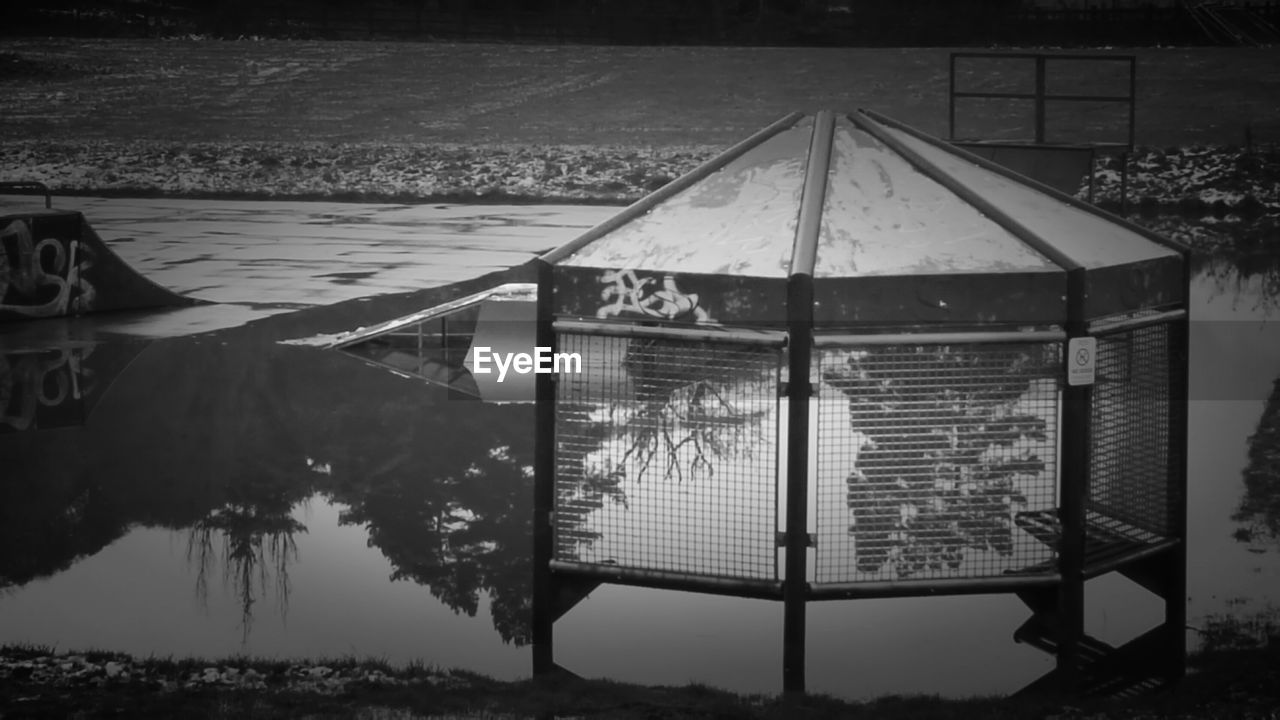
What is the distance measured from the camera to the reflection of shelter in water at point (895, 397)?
6.32m

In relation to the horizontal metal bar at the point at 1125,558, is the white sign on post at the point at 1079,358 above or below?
above

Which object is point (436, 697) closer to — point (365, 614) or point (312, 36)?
point (365, 614)

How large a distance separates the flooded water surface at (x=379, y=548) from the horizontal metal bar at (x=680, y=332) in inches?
39.9

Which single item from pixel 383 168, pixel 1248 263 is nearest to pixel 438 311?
pixel 1248 263

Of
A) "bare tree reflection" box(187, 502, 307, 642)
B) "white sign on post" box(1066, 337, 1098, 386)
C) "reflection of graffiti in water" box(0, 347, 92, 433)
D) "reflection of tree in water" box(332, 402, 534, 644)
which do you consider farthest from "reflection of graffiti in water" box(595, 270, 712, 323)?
"reflection of graffiti in water" box(0, 347, 92, 433)

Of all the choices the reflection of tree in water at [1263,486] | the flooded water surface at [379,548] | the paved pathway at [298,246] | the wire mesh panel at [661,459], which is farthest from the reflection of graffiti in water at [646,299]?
the paved pathway at [298,246]

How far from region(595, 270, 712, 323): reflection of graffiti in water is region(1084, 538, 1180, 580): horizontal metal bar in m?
2.06

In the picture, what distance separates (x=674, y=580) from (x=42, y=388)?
8462 millimetres

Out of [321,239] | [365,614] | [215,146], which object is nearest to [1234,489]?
[365,614]

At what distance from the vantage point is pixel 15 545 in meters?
8.51

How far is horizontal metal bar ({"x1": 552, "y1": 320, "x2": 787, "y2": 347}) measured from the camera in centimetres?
631

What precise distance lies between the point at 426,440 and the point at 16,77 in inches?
1418

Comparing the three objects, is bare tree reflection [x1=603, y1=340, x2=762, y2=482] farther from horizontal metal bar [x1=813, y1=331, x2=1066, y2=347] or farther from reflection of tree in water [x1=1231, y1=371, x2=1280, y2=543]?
reflection of tree in water [x1=1231, y1=371, x2=1280, y2=543]

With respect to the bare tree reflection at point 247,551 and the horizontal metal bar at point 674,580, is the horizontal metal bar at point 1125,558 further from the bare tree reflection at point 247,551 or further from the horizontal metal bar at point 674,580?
the bare tree reflection at point 247,551
